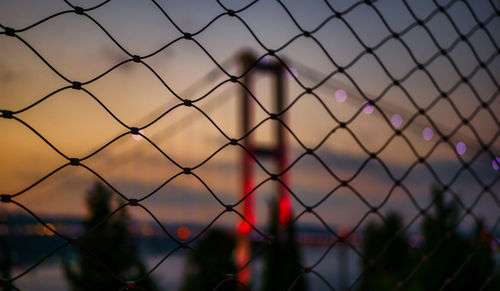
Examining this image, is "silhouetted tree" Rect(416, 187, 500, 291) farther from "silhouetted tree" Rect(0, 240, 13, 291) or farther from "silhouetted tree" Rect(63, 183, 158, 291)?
"silhouetted tree" Rect(0, 240, 13, 291)

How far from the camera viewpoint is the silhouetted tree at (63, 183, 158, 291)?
4.06 m

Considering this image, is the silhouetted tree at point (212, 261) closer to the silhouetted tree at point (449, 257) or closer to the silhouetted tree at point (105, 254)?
the silhouetted tree at point (105, 254)

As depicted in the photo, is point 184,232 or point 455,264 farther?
point 184,232

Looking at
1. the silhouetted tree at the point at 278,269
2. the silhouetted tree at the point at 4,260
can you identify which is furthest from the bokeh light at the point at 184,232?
the silhouetted tree at the point at 4,260

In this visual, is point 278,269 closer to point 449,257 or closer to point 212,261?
point 212,261

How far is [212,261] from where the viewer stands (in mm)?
4801

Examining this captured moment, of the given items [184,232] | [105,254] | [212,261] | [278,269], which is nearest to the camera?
[105,254]

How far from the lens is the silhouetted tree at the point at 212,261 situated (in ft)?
15.8

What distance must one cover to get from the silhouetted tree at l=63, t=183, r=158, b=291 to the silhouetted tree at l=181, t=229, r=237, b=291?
30.8 inches

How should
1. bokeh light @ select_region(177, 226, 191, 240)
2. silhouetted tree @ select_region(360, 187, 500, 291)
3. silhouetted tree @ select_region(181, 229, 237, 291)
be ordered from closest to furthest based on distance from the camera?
silhouetted tree @ select_region(360, 187, 500, 291), silhouetted tree @ select_region(181, 229, 237, 291), bokeh light @ select_region(177, 226, 191, 240)

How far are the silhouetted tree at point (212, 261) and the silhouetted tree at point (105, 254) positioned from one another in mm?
781

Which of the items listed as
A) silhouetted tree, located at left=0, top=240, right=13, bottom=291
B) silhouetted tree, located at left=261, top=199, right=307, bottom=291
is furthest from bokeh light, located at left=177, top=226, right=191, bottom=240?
silhouetted tree, located at left=0, top=240, right=13, bottom=291

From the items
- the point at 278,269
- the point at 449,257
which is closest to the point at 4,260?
the point at 278,269

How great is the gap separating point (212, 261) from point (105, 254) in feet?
3.94
